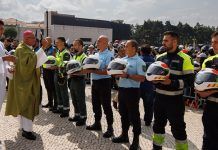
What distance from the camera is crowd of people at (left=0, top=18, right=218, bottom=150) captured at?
499 centimetres

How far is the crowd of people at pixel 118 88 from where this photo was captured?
196 inches

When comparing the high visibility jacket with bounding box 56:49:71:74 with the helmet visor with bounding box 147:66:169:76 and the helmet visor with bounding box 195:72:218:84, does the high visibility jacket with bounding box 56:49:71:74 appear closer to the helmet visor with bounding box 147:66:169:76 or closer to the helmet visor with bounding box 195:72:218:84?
the helmet visor with bounding box 147:66:169:76

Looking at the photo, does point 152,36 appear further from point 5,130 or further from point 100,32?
point 5,130

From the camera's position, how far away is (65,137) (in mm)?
6816

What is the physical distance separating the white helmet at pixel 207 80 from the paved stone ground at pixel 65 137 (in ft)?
7.52

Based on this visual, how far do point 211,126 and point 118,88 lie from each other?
7.49 feet

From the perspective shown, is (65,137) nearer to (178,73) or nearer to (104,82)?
(104,82)

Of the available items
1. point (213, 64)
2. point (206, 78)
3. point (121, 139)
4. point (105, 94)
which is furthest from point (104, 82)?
point (206, 78)

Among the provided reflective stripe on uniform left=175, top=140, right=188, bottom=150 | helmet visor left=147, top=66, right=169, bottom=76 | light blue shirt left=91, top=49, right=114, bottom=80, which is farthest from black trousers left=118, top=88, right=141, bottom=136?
helmet visor left=147, top=66, right=169, bottom=76

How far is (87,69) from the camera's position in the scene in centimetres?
671

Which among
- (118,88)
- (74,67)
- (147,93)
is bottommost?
(147,93)

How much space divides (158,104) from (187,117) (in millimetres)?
4144

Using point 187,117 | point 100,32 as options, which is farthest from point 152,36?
point 187,117

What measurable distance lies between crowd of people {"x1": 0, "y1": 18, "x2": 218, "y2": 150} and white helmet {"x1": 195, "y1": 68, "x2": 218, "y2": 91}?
0.49ft
